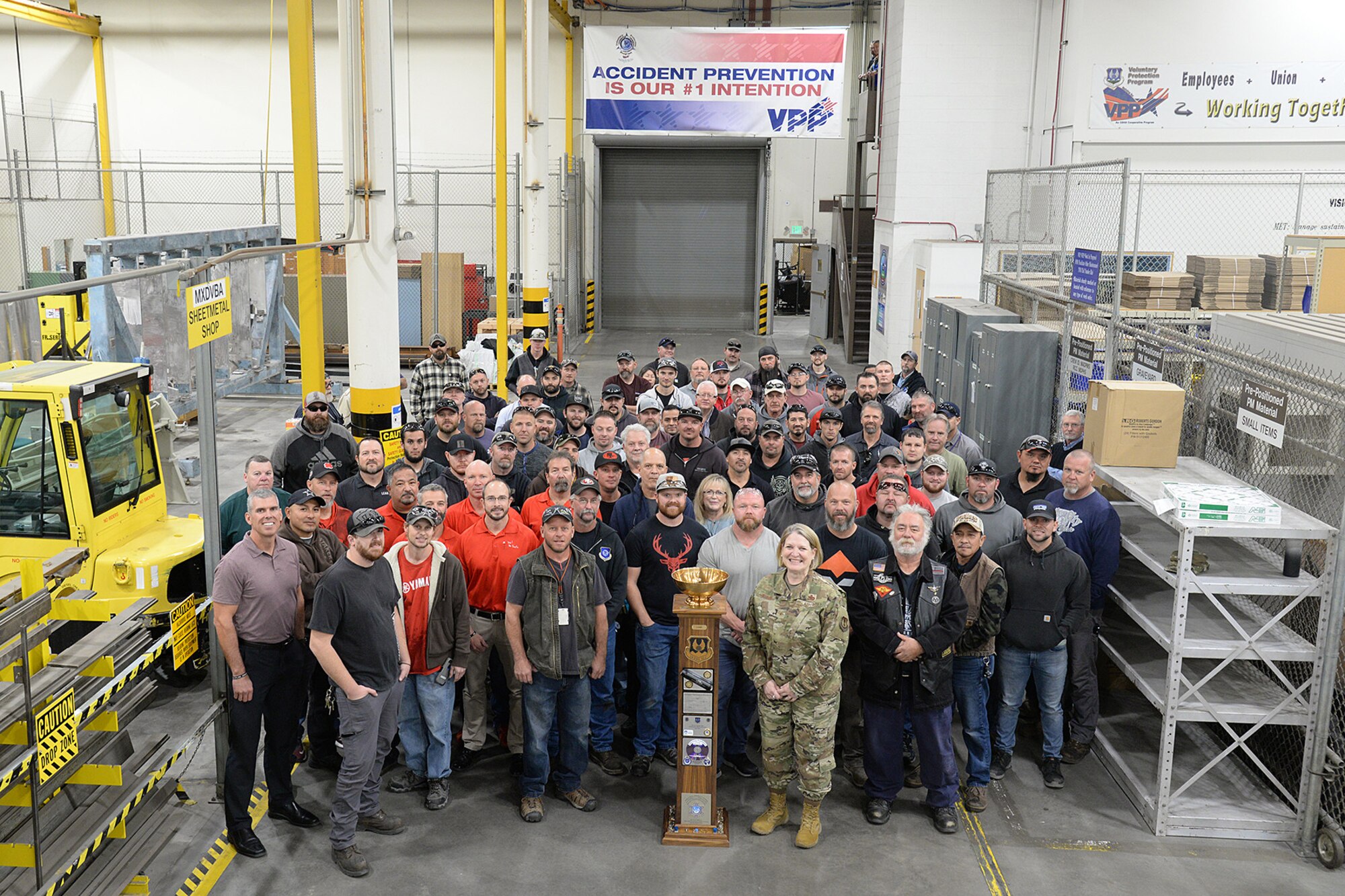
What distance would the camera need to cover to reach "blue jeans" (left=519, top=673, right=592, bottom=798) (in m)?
6.64

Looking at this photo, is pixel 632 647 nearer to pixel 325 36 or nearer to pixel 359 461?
pixel 359 461

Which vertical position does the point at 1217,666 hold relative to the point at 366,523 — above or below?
below

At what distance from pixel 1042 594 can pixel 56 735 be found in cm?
542

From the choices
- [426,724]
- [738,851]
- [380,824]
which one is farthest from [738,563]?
[380,824]

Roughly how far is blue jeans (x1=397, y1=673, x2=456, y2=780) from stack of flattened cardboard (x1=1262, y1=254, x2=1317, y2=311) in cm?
1206

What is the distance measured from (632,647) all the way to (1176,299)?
851 cm

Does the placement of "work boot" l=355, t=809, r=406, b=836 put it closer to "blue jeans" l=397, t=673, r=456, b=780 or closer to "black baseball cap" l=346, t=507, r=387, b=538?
"blue jeans" l=397, t=673, r=456, b=780

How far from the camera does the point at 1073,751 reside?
7496mm

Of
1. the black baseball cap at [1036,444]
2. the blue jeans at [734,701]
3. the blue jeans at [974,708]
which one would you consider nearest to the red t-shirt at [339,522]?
the blue jeans at [734,701]

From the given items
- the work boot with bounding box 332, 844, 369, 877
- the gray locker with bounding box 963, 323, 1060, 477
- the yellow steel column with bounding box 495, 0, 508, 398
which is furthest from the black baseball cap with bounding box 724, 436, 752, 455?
the yellow steel column with bounding box 495, 0, 508, 398

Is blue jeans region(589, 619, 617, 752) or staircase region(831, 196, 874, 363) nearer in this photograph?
blue jeans region(589, 619, 617, 752)

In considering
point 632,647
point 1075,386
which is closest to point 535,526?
point 632,647

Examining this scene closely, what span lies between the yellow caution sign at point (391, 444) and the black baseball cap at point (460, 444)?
378 millimetres

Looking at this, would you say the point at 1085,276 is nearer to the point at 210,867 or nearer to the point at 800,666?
the point at 800,666
